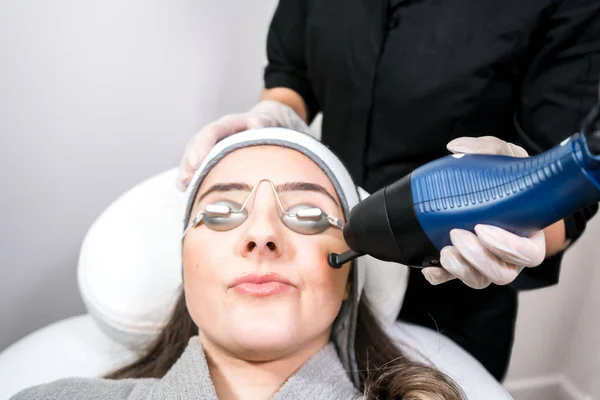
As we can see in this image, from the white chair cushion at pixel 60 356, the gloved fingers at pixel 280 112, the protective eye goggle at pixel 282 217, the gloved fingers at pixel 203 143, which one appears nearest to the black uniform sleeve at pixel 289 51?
the gloved fingers at pixel 280 112

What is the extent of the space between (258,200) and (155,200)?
0.46 metres

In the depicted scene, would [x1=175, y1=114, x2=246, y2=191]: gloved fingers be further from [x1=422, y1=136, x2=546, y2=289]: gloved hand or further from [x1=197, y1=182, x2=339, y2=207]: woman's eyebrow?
[x1=422, y1=136, x2=546, y2=289]: gloved hand

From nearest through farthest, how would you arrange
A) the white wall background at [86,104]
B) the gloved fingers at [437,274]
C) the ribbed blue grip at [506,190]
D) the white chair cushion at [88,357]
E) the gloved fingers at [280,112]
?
the ribbed blue grip at [506,190] → the gloved fingers at [437,274] → the white chair cushion at [88,357] → the gloved fingers at [280,112] → the white wall background at [86,104]

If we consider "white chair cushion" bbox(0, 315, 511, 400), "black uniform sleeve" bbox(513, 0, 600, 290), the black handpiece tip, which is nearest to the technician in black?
"black uniform sleeve" bbox(513, 0, 600, 290)

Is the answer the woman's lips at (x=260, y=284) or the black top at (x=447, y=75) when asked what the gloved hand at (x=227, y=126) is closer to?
the black top at (x=447, y=75)

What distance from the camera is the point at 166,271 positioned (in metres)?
1.19

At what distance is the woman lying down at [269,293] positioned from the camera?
84cm

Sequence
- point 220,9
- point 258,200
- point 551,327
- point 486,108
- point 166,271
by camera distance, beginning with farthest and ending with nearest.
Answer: point 551,327
point 220,9
point 166,271
point 486,108
point 258,200

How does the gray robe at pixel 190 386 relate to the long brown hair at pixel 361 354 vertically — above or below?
above

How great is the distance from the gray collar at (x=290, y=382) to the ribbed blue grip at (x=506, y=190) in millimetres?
386

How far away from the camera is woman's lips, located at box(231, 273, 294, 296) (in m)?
0.84

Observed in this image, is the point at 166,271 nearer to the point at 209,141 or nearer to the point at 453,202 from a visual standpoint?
the point at 209,141

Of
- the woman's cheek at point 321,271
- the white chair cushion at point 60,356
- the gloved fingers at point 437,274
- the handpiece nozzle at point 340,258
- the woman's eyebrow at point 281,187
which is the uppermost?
the gloved fingers at point 437,274

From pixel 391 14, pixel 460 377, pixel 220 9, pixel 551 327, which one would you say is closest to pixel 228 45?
pixel 220 9
